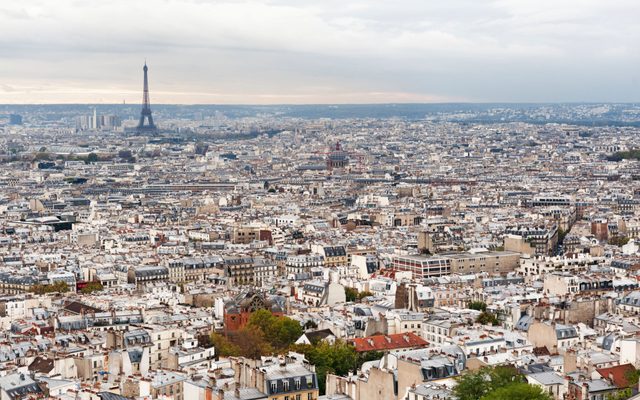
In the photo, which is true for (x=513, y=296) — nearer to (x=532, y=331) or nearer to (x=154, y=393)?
(x=532, y=331)

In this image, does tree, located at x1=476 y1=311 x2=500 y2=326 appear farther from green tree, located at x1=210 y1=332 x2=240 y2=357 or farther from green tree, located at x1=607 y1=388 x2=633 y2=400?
green tree, located at x1=607 y1=388 x2=633 y2=400

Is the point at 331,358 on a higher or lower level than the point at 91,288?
higher

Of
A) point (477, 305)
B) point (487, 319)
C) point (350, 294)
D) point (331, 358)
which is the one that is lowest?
point (350, 294)

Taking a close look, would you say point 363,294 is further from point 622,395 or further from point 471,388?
point 471,388

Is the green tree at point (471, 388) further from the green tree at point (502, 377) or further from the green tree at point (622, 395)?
the green tree at point (622, 395)

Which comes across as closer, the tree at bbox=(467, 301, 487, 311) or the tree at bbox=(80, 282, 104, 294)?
the tree at bbox=(467, 301, 487, 311)

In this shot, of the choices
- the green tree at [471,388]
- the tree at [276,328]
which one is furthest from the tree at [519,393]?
the tree at [276,328]

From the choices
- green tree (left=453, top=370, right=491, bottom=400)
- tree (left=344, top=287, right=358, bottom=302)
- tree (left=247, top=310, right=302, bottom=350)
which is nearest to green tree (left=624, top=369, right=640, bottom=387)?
green tree (left=453, top=370, right=491, bottom=400)

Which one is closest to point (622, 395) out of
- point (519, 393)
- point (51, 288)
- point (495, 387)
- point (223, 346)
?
point (495, 387)

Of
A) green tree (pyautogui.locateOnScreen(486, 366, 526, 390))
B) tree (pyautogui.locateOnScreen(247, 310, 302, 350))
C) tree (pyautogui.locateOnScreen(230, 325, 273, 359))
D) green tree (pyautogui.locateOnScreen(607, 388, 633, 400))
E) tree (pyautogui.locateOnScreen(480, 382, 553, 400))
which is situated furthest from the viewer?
tree (pyautogui.locateOnScreen(247, 310, 302, 350))
